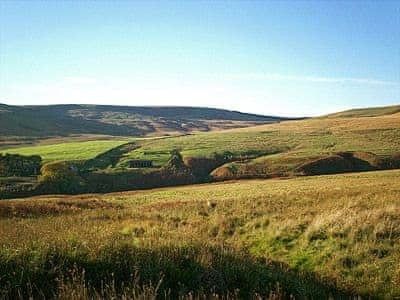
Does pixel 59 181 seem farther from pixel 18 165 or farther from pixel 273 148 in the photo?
pixel 273 148

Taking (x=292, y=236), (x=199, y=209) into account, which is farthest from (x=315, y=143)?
(x=292, y=236)

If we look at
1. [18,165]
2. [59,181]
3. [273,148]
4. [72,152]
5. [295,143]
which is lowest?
[59,181]

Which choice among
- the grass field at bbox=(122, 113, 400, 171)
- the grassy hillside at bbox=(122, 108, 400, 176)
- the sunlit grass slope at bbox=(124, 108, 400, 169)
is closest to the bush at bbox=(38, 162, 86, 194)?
the grass field at bbox=(122, 113, 400, 171)

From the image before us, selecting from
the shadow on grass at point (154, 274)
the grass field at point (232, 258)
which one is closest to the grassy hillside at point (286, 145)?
the grass field at point (232, 258)

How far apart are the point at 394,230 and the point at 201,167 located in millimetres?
61326

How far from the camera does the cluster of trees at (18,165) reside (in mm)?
71938

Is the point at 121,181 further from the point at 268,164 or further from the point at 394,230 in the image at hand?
the point at 394,230

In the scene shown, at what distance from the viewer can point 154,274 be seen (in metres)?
9.88

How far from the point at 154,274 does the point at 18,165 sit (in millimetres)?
70114

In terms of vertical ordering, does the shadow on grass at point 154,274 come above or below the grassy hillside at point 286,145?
above

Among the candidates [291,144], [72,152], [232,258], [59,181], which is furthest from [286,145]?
[232,258]

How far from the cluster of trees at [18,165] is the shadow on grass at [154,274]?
212 feet

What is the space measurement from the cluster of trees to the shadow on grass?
64768 mm

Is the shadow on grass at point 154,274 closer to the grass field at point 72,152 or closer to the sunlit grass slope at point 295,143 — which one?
the sunlit grass slope at point 295,143
